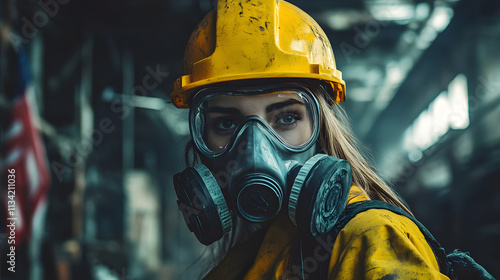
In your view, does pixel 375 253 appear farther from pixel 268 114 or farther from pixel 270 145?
pixel 268 114

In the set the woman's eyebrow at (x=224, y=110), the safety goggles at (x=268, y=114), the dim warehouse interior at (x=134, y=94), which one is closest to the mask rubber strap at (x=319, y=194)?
the safety goggles at (x=268, y=114)

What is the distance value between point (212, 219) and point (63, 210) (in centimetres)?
482

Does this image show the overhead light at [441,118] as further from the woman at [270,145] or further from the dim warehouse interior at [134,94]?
the woman at [270,145]

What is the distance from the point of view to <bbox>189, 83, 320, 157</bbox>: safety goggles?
1.66m

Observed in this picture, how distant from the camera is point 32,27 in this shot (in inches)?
Result: 195

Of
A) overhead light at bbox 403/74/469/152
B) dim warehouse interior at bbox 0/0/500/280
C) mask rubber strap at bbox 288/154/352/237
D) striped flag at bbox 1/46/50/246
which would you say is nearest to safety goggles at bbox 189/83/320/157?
mask rubber strap at bbox 288/154/352/237

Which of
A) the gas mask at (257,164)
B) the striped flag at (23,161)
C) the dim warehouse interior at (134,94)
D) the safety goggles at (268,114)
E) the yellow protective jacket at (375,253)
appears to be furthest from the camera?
the dim warehouse interior at (134,94)

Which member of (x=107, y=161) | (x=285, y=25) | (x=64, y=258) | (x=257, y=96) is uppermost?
(x=285, y=25)

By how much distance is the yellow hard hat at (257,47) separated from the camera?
168 centimetres

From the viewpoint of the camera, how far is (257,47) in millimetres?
1688

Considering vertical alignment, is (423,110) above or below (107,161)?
above

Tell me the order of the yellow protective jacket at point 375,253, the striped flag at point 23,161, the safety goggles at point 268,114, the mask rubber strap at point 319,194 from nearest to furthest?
1. the yellow protective jacket at point 375,253
2. the mask rubber strap at point 319,194
3. the safety goggles at point 268,114
4. the striped flag at point 23,161

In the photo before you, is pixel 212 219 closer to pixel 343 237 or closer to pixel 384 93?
pixel 343 237

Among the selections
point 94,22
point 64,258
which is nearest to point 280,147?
point 64,258
